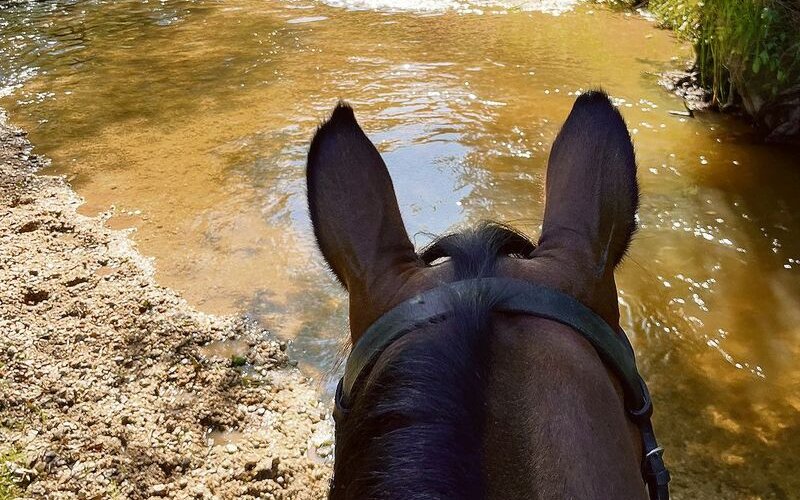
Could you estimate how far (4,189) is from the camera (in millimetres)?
4848

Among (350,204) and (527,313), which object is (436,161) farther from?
(527,313)

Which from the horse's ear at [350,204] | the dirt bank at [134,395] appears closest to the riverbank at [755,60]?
the dirt bank at [134,395]

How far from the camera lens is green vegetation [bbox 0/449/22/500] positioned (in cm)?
242

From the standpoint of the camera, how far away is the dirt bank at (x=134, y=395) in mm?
2559

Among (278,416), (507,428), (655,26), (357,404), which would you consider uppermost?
(507,428)

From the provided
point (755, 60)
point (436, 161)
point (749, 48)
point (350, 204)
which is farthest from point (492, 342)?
point (749, 48)

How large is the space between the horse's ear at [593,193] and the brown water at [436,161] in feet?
3.62

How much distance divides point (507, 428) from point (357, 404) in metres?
0.27

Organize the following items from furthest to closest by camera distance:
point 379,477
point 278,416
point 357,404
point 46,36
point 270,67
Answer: point 46,36 < point 270,67 < point 278,416 < point 357,404 < point 379,477

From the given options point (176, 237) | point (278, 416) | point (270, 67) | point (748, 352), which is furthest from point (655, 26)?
point (278, 416)

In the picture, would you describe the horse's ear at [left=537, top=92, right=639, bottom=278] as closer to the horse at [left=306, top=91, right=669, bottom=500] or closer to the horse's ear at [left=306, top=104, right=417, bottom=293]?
the horse at [left=306, top=91, right=669, bottom=500]

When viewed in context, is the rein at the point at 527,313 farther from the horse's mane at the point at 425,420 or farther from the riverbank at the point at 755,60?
the riverbank at the point at 755,60

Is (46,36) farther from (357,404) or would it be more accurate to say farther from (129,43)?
(357,404)

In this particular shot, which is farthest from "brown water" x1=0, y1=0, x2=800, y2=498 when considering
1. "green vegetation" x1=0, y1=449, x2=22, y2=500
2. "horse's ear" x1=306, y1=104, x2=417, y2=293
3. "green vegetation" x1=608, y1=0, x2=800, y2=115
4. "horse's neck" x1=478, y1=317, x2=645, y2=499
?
"horse's neck" x1=478, y1=317, x2=645, y2=499
